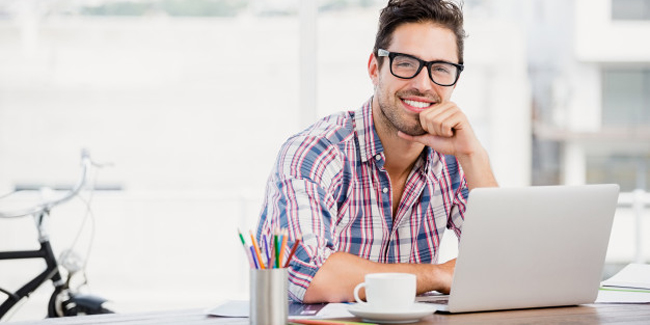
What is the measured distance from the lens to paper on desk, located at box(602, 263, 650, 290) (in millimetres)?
1602

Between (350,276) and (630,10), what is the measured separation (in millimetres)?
4146

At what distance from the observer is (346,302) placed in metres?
1.43

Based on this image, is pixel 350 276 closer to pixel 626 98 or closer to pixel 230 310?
pixel 230 310

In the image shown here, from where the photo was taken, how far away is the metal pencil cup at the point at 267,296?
1144 mm

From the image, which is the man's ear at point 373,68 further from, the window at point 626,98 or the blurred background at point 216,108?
the window at point 626,98

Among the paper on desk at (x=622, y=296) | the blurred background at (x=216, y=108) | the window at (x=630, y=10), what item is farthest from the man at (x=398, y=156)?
the window at (x=630, y=10)

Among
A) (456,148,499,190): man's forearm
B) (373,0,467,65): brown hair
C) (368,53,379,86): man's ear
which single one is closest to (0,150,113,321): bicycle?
(368,53,379,86): man's ear

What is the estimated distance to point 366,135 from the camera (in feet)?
6.20

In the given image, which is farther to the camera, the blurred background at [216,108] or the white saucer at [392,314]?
the blurred background at [216,108]

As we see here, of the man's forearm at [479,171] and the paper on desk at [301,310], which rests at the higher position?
the man's forearm at [479,171]

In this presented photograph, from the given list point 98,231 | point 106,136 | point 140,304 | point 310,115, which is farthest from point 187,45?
point 310,115

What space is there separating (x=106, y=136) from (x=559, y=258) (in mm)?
5211

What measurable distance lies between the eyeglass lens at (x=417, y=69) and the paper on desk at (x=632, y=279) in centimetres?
56

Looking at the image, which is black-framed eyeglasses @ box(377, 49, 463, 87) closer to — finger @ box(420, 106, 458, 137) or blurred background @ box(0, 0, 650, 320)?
finger @ box(420, 106, 458, 137)
